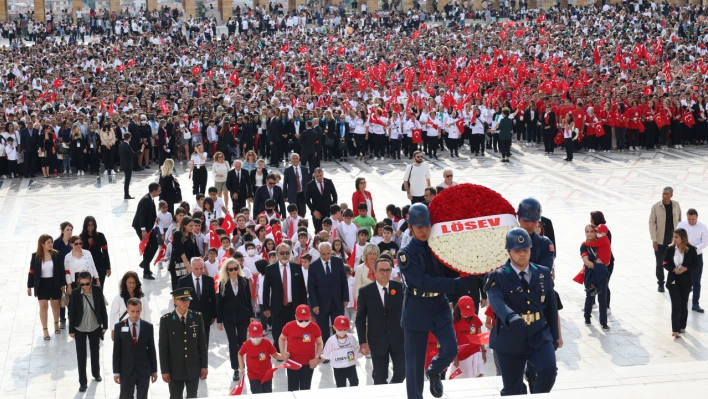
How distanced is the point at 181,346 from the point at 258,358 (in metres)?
0.74

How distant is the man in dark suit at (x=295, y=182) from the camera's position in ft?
60.7

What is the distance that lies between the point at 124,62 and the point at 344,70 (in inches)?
383

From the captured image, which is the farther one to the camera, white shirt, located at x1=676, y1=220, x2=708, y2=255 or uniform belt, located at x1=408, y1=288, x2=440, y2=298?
white shirt, located at x1=676, y1=220, x2=708, y2=255

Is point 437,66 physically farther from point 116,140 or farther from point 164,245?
point 164,245

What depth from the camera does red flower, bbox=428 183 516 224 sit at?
663cm

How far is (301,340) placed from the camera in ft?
33.9

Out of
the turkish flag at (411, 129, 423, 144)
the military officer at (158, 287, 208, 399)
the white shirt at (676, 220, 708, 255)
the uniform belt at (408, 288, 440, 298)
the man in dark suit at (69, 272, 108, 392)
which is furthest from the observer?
the turkish flag at (411, 129, 423, 144)

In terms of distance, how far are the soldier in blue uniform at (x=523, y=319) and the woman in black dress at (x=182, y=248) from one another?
→ 749 centimetres

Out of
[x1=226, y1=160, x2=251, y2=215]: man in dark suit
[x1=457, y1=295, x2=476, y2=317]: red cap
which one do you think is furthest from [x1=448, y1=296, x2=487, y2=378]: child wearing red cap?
[x1=226, y1=160, x2=251, y2=215]: man in dark suit

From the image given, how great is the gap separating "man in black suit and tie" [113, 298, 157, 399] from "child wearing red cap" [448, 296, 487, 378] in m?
2.93

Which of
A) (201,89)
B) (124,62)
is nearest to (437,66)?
(201,89)

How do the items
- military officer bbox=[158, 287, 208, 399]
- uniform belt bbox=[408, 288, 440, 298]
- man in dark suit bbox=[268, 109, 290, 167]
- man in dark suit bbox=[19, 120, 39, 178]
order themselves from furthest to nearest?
man in dark suit bbox=[268, 109, 290, 167] → man in dark suit bbox=[19, 120, 39, 178] → military officer bbox=[158, 287, 208, 399] → uniform belt bbox=[408, 288, 440, 298]

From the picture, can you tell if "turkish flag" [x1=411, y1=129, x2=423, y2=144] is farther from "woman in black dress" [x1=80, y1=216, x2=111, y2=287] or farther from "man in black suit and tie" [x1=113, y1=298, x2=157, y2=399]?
"man in black suit and tie" [x1=113, y1=298, x2=157, y2=399]

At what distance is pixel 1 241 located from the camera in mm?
18750
